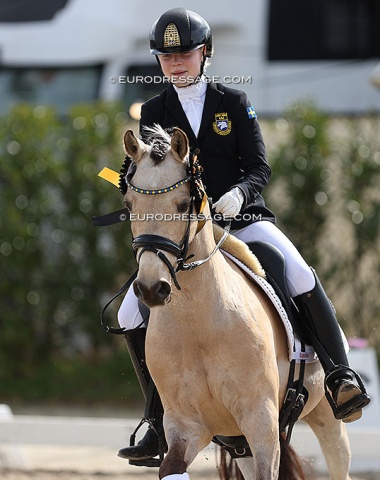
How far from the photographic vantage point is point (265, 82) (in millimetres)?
15617

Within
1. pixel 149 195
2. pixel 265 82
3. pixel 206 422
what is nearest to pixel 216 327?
pixel 206 422

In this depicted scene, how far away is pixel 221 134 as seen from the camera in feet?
14.3

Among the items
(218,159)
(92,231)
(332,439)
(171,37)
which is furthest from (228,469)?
(92,231)

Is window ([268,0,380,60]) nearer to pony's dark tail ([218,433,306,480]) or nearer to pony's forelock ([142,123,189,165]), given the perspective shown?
pony's dark tail ([218,433,306,480])

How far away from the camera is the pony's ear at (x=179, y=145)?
12.0 ft

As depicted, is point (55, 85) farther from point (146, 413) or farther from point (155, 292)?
point (155, 292)

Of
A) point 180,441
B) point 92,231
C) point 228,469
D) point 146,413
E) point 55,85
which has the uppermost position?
point 180,441

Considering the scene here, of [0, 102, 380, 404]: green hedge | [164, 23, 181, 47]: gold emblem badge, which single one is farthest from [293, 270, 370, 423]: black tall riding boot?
[0, 102, 380, 404]: green hedge

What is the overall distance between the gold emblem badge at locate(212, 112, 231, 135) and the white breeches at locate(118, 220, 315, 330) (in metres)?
0.51

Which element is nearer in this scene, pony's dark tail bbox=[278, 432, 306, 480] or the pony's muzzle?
the pony's muzzle

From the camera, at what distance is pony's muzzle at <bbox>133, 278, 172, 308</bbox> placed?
3438 mm

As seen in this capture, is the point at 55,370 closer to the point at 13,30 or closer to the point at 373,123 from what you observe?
the point at 373,123

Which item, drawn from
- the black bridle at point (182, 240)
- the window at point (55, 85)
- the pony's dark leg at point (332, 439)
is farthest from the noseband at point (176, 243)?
the window at point (55, 85)

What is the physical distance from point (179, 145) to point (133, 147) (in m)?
0.19
